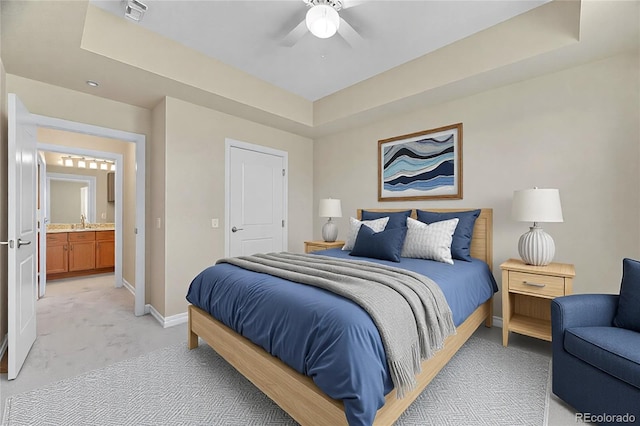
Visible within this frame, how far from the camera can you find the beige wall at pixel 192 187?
3.16m

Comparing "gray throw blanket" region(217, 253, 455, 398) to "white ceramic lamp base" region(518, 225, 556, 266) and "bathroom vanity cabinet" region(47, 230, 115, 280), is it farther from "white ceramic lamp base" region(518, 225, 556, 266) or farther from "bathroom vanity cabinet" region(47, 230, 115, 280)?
"bathroom vanity cabinet" region(47, 230, 115, 280)

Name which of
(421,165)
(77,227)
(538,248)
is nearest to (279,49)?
(421,165)

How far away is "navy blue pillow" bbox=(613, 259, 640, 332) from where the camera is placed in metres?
1.63

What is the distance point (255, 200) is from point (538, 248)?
327 centimetres

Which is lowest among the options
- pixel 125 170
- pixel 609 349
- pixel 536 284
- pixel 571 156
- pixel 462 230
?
pixel 609 349

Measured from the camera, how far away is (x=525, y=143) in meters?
2.78

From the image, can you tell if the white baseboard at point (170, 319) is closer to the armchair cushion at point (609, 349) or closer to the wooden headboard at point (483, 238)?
the wooden headboard at point (483, 238)

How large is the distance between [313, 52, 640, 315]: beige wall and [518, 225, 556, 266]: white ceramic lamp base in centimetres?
34

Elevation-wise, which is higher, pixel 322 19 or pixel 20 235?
pixel 322 19

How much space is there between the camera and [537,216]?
91.4 inches

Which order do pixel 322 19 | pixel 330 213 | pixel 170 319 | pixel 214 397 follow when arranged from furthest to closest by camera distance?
pixel 330 213 < pixel 170 319 < pixel 322 19 < pixel 214 397

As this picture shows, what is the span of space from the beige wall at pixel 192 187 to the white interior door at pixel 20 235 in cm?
106

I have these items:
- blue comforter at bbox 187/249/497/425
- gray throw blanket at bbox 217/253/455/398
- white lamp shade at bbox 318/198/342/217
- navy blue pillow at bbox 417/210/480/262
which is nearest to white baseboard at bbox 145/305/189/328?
blue comforter at bbox 187/249/497/425

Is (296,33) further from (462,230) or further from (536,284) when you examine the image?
(536,284)
